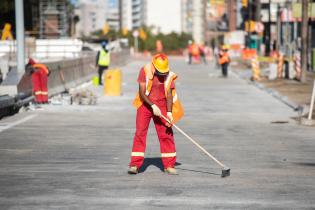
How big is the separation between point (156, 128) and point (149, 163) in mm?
1505

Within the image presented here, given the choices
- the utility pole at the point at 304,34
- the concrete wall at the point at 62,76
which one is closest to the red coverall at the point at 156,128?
the concrete wall at the point at 62,76

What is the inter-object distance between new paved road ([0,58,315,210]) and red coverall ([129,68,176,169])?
0.24 m

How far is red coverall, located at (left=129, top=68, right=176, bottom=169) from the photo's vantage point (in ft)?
39.7

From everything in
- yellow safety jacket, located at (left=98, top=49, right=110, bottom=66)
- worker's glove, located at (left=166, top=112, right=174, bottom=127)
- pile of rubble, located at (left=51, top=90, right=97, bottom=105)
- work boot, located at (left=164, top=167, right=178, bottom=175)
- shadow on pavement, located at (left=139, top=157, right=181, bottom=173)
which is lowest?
pile of rubble, located at (left=51, top=90, right=97, bottom=105)

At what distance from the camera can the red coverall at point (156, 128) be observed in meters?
12.1

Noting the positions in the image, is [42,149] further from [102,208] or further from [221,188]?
[102,208]

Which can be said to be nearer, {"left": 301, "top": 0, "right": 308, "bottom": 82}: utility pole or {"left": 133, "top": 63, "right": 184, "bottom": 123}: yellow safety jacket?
{"left": 133, "top": 63, "right": 184, "bottom": 123}: yellow safety jacket

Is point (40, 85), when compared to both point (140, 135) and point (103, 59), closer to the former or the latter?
point (103, 59)

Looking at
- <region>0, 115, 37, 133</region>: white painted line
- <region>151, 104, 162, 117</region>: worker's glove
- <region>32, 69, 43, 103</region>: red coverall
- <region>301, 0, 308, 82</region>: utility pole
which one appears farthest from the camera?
<region>301, 0, 308, 82</region>: utility pole

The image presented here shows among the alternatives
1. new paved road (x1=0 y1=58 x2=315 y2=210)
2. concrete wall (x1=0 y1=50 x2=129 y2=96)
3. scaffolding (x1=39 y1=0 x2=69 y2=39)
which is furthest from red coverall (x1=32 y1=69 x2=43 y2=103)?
scaffolding (x1=39 y1=0 x2=69 y2=39)

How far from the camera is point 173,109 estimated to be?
12.3 metres

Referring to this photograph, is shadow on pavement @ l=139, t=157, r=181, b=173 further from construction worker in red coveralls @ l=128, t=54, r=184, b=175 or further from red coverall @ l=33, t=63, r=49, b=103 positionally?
red coverall @ l=33, t=63, r=49, b=103

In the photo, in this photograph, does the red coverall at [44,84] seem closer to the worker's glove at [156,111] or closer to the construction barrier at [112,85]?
the construction barrier at [112,85]

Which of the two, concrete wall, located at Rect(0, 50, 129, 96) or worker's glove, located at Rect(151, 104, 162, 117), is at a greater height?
worker's glove, located at Rect(151, 104, 162, 117)
